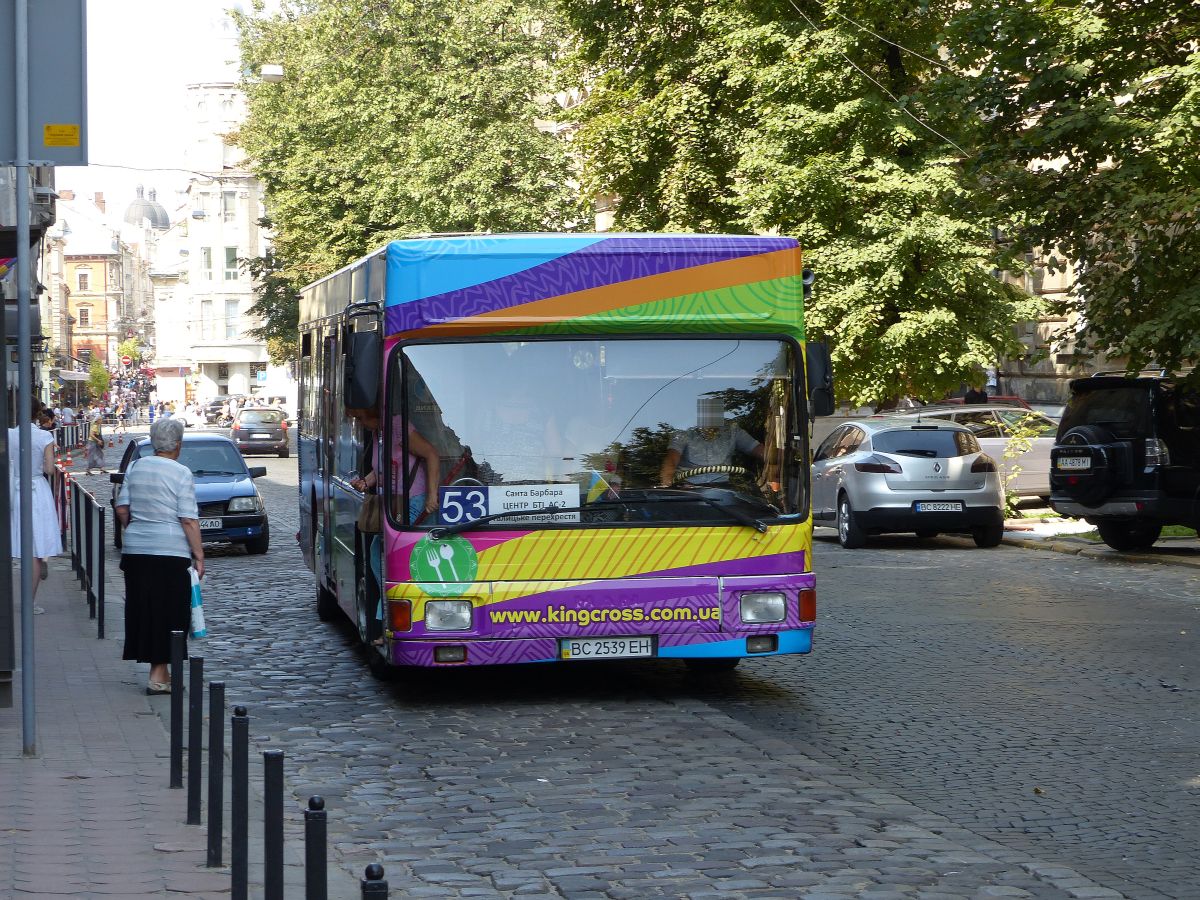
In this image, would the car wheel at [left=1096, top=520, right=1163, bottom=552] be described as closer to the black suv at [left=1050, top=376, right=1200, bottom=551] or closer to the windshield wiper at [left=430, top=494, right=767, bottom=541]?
the black suv at [left=1050, top=376, right=1200, bottom=551]

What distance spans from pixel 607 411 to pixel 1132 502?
36.2 feet

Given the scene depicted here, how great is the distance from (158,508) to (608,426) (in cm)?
283

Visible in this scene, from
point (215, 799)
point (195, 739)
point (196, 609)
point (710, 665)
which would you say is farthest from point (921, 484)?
point (215, 799)

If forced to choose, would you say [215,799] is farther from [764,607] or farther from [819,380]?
[819,380]

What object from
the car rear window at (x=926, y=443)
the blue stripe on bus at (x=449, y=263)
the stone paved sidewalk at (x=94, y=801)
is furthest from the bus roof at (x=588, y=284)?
the car rear window at (x=926, y=443)

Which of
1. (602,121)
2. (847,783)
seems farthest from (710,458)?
(602,121)

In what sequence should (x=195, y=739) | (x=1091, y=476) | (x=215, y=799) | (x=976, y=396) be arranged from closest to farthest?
(x=215, y=799), (x=195, y=739), (x=1091, y=476), (x=976, y=396)

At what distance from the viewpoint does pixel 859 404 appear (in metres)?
31.7

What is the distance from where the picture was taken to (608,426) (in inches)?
401

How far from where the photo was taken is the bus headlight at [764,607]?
10344 millimetres

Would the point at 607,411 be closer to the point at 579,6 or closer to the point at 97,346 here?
the point at 579,6

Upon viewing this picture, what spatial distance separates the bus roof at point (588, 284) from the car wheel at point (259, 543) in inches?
489

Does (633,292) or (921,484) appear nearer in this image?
(633,292)

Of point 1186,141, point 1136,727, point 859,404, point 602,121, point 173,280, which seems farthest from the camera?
point 173,280
